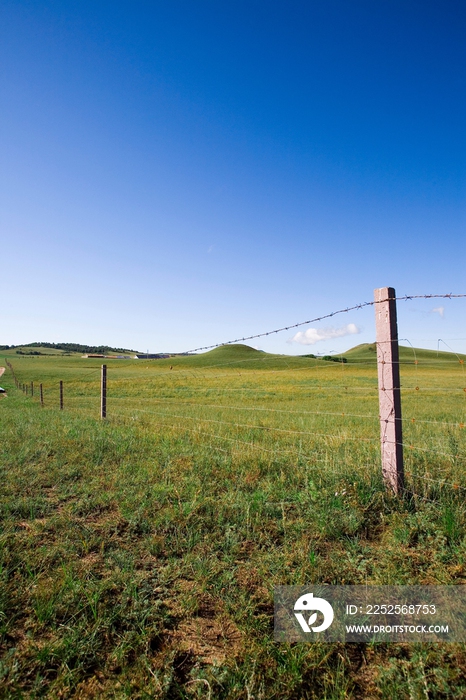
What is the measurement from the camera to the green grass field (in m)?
2.47

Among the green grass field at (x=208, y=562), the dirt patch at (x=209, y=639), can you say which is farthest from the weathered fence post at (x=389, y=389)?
the dirt patch at (x=209, y=639)

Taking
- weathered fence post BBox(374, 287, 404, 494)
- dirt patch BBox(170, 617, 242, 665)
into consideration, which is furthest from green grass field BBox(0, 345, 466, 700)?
weathered fence post BBox(374, 287, 404, 494)

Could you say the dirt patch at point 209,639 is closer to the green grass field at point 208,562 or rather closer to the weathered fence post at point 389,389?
the green grass field at point 208,562

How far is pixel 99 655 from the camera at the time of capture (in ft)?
8.57

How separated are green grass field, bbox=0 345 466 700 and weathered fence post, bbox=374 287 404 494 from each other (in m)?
0.23

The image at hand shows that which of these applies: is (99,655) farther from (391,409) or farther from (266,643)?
(391,409)

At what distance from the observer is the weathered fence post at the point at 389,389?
193 inches

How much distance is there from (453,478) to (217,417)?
8.54 metres

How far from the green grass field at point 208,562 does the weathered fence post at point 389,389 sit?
23cm

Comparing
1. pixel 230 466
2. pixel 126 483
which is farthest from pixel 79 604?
pixel 230 466

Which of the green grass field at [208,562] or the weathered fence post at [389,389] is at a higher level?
the weathered fence post at [389,389]

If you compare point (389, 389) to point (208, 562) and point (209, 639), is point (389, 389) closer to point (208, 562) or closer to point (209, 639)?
point (208, 562)

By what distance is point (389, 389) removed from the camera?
5039 mm

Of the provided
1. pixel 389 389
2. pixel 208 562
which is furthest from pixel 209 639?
pixel 389 389
